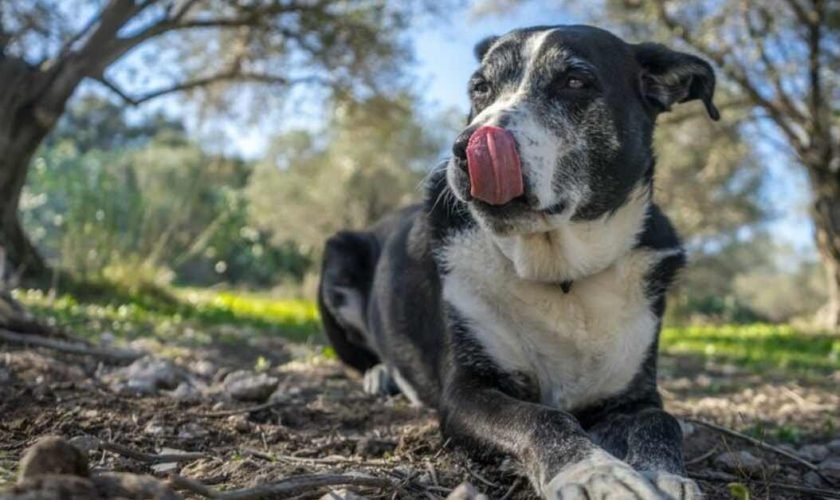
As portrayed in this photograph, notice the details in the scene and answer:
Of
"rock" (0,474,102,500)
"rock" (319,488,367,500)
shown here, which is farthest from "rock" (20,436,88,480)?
"rock" (319,488,367,500)

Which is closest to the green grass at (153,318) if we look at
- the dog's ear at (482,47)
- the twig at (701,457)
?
the dog's ear at (482,47)

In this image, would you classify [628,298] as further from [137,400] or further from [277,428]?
[137,400]

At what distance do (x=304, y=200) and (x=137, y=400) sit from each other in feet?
78.8

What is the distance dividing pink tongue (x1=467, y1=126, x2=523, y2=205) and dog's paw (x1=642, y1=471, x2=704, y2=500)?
0.92m

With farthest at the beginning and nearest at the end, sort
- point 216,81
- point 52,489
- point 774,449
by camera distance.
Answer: point 216,81 < point 774,449 < point 52,489

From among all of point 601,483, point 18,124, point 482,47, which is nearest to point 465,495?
point 601,483

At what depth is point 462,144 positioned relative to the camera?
2457 millimetres

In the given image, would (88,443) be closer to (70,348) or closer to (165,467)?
(165,467)

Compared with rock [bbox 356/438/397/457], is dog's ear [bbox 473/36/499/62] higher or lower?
higher

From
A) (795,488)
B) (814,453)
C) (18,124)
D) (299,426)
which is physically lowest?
(814,453)

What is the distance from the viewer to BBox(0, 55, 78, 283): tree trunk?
917 cm

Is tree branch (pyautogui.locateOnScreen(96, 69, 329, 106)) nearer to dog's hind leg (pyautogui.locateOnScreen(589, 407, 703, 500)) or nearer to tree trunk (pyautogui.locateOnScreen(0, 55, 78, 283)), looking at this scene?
tree trunk (pyautogui.locateOnScreen(0, 55, 78, 283))

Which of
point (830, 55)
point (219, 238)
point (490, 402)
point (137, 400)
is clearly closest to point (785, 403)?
point (490, 402)

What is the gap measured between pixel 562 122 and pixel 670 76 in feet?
2.57
